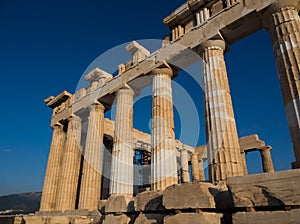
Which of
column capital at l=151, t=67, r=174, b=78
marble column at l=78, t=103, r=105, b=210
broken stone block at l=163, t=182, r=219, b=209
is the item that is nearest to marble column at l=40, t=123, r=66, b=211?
marble column at l=78, t=103, r=105, b=210

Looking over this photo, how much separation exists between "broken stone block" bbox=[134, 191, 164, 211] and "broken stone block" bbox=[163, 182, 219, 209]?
0.89 m

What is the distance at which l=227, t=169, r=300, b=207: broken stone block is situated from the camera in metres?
3.18

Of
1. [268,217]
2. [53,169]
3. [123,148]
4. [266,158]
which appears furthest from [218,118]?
[53,169]

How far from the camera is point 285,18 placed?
27.0 ft

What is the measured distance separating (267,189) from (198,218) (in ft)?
4.61

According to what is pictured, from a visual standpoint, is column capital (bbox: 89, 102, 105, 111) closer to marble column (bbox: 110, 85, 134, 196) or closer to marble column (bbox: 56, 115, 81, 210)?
marble column (bbox: 110, 85, 134, 196)

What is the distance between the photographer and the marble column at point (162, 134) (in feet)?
33.8

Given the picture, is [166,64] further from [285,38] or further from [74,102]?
[74,102]

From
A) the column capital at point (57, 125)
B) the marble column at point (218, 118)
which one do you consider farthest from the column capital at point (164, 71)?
the column capital at point (57, 125)

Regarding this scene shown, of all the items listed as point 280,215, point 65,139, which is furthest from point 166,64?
point 65,139

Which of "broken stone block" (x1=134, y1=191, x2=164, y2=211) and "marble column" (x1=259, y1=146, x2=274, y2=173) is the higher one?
"marble column" (x1=259, y1=146, x2=274, y2=173)

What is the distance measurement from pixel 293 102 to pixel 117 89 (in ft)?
33.7

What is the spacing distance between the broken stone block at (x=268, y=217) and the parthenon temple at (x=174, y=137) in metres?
0.01

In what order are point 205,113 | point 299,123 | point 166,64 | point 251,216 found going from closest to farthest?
1. point 251,216
2. point 299,123
3. point 205,113
4. point 166,64
